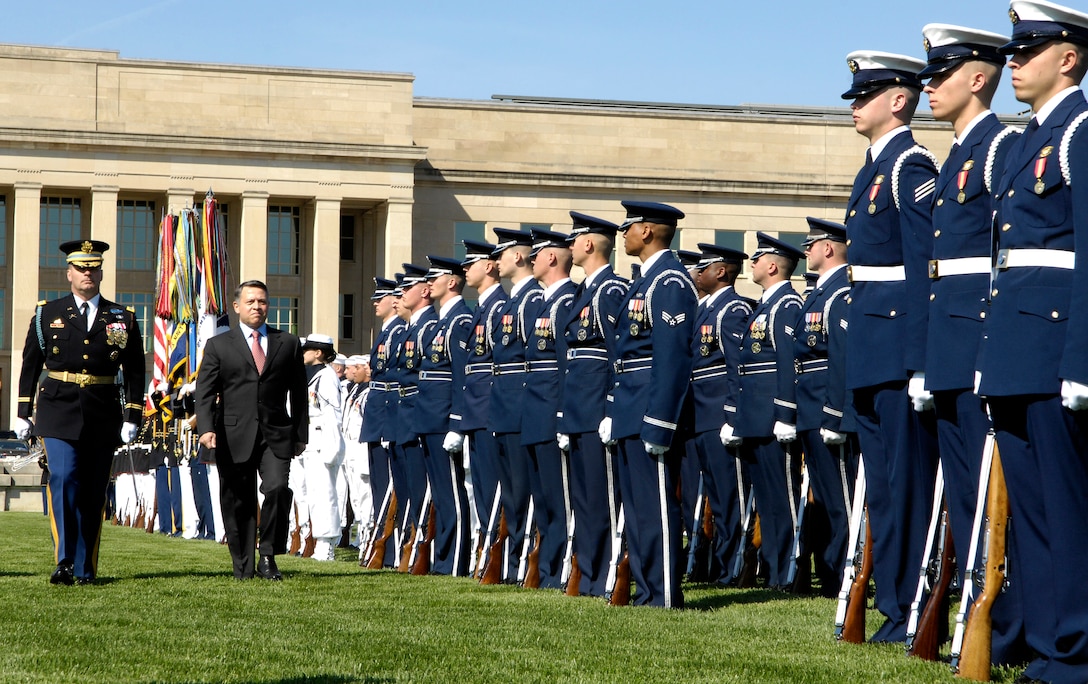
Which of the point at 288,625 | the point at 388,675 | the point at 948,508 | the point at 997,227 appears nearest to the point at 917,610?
the point at 948,508

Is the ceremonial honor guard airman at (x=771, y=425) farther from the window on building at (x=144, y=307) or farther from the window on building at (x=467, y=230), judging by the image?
the window on building at (x=144, y=307)

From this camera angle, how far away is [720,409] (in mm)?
12109

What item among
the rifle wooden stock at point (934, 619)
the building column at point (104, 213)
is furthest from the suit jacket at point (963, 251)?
the building column at point (104, 213)

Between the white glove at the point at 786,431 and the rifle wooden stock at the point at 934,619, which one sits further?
the white glove at the point at 786,431

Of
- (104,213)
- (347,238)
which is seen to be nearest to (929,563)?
(104,213)

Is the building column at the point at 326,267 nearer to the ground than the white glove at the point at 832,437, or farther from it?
farther from it

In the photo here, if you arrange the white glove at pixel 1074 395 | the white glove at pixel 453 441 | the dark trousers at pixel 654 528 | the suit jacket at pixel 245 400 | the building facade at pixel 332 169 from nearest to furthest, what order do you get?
the white glove at pixel 1074 395 < the dark trousers at pixel 654 528 < the suit jacket at pixel 245 400 < the white glove at pixel 453 441 < the building facade at pixel 332 169

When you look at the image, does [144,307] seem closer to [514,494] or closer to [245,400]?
[245,400]

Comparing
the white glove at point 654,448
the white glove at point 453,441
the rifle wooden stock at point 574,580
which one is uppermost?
the white glove at point 453,441

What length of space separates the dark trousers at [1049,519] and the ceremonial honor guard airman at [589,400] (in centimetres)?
400

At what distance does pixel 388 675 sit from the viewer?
6406 millimetres

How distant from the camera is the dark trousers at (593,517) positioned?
1009cm

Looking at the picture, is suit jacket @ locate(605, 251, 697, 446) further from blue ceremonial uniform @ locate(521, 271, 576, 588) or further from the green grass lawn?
blue ceremonial uniform @ locate(521, 271, 576, 588)

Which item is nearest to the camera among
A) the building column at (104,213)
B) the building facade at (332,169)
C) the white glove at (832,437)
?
the white glove at (832,437)
